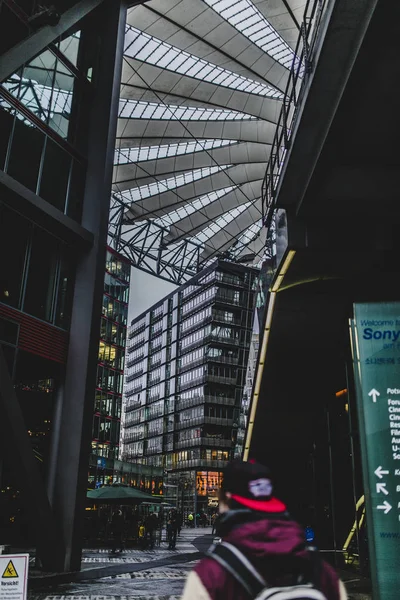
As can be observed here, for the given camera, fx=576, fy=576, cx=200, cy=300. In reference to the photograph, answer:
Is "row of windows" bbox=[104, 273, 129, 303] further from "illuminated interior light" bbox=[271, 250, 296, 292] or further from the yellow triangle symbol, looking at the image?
the yellow triangle symbol

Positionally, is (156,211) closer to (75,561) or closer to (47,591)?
(75,561)

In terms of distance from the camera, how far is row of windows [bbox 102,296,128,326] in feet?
235

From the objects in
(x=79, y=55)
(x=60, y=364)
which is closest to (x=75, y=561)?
(x=60, y=364)

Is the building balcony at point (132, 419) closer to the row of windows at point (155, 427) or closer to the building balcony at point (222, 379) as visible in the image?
the row of windows at point (155, 427)

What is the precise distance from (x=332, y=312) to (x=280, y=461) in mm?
11803

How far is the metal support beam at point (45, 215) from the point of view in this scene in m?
17.4

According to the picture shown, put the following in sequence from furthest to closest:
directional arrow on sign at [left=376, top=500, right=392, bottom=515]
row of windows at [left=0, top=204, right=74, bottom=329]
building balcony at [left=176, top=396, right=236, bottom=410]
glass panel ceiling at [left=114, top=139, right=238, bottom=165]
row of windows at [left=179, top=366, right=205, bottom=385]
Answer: row of windows at [left=179, top=366, right=205, bottom=385] → building balcony at [left=176, top=396, right=236, bottom=410] → glass panel ceiling at [left=114, top=139, right=238, bottom=165] → row of windows at [left=0, top=204, right=74, bottom=329] → directional arrow on sign at [left=376, top=500, right=392, bottom=515]

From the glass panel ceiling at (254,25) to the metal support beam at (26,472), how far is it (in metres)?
20.5

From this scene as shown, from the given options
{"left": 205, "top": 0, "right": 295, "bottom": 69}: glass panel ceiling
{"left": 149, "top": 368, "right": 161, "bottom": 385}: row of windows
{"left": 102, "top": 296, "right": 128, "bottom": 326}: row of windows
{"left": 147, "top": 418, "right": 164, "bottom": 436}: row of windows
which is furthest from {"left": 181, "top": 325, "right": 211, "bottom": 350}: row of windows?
{"left": 205, "top": 0, "right": 295, "bottom": 69}: glass panel ceiling

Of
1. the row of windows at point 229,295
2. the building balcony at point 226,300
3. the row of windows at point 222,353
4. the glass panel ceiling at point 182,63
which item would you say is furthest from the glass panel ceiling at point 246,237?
the row of windows at point 222,353

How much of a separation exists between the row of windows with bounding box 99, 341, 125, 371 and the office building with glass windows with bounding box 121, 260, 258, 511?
19.9 metres

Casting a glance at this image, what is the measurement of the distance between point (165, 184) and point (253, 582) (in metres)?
44.2

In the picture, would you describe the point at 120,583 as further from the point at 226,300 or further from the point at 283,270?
the point at 226,300

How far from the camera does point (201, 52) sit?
100ft
